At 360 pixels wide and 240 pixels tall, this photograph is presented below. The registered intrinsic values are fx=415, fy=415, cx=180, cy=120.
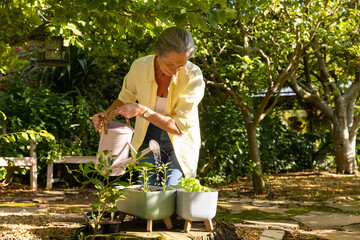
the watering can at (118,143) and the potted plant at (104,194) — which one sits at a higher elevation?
the watering can at (118,143)

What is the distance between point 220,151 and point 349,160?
2.86 meters

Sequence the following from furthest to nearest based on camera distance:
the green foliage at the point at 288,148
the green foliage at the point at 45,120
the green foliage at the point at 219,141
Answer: the green foliage at the point at 288,148
the green foliage at the point at 219,141
the green foliage at the point at 45,120

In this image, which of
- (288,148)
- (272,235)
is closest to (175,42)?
(272,235)

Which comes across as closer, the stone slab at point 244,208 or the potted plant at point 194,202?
the potted plant at point 194,202

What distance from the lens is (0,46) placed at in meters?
3.41

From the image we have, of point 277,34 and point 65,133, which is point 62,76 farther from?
point 277,34

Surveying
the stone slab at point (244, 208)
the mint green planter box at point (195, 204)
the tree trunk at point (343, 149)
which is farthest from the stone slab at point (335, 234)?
the tree trunk at point (343, 149)

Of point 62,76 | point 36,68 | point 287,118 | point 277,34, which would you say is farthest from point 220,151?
point 287,118

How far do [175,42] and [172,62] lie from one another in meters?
0.10

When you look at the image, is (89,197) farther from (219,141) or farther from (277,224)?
(277,224)

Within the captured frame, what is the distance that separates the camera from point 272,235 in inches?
120

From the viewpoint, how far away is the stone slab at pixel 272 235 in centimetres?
296

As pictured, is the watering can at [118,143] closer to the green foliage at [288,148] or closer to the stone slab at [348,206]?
the stone slab at [348,206]

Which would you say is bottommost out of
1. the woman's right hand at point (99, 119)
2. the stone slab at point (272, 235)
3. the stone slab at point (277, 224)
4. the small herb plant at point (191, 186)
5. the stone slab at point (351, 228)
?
the stone slab at point (277, 224)
